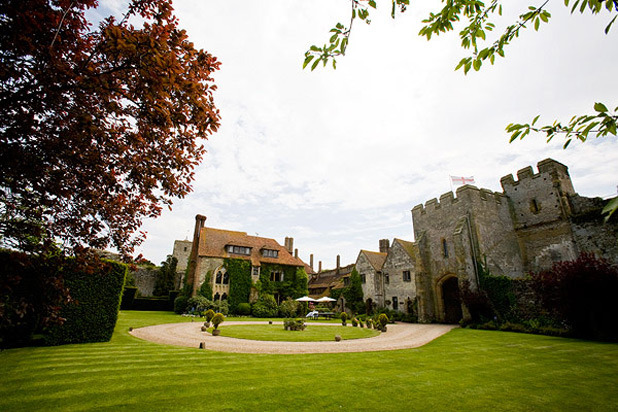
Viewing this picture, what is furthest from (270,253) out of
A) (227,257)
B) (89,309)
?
(89,309)

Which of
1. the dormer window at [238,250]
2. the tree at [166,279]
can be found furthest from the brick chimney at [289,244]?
the tree at [166,279]

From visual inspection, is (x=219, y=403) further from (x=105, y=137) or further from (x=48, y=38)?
(x=48, y=38)

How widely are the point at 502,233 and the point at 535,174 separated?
6063 mm

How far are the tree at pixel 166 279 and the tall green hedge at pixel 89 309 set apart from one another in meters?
37.5

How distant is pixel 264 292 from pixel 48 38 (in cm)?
3531

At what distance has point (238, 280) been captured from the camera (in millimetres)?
34688

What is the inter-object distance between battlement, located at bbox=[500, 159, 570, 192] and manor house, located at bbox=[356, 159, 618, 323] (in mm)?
66

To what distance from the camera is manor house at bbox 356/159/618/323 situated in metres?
22.0

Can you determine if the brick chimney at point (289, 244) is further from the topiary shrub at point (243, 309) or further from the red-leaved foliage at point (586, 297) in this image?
the red-leaved foliage at point (586, 297)

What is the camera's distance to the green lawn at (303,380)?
5.54 m

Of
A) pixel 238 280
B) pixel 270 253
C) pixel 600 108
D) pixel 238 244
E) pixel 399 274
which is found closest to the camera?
pixel 600 108

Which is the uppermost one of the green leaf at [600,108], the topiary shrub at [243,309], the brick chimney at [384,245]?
the brick chimney at [384,245]

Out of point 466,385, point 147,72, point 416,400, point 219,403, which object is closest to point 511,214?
point 466,385

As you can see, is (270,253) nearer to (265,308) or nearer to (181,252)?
(265,308)
